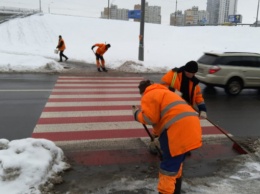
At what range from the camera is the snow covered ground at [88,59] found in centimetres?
437

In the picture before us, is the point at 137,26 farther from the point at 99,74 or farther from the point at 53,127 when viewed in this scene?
the point at 53,127

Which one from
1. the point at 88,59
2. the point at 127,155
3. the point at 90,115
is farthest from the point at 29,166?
the point at 88,59

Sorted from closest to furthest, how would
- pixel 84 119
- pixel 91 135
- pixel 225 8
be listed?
pixel 91 135 → pixel 84 119 → pixel 225 8

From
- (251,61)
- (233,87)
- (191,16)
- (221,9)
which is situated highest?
(221,9)

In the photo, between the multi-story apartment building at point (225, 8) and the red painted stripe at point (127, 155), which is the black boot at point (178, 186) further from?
the multi-story apartment building at point (225, 8)

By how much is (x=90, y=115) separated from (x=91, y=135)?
1.51 meters

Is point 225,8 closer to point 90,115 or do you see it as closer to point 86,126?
point 90,115

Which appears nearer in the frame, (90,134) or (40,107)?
(90,134)

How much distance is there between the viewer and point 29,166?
4.41 metres

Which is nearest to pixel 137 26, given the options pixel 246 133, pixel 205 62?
pixel 205 62

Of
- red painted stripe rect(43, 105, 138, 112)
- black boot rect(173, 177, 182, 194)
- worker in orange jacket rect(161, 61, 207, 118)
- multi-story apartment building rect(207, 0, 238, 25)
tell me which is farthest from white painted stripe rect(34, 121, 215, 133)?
multi-story apartment building rect(207, 0, 238, 25)

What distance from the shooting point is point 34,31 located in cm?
3706

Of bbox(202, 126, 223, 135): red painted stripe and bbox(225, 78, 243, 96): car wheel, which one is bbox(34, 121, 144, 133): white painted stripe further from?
bbox(225, 78, 243, 96): car wheel

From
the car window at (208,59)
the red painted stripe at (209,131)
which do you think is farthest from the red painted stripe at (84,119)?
the car window at (208,59)
